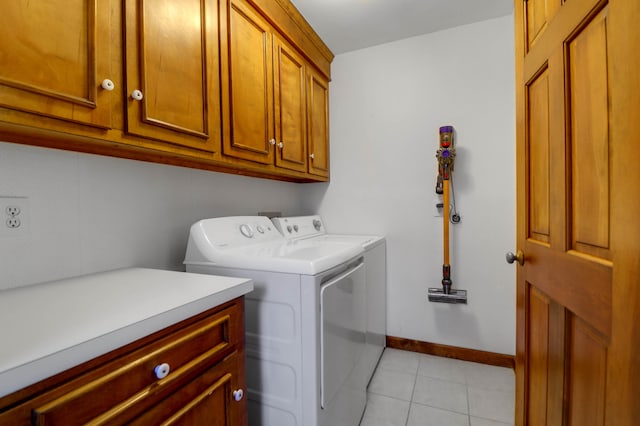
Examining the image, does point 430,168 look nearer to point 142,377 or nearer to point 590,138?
point 590,138

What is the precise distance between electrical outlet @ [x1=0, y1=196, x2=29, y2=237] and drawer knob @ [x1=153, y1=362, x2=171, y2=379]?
0.69 m

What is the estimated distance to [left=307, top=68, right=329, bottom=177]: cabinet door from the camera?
7.12 ft

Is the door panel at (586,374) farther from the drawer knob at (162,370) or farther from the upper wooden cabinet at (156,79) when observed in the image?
the upper wooden cabinet at (156,79)

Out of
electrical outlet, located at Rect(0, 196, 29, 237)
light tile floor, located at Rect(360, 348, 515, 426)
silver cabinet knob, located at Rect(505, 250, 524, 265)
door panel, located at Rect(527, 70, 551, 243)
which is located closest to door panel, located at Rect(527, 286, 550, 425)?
silver cabinet knob, located at Rect(505, 250, 524, 265)

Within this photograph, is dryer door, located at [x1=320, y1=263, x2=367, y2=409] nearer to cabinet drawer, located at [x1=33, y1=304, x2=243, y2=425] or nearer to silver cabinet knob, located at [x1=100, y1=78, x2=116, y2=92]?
cabinet drawer, located at [x1=33, y1=304, x2=243, y2=425]

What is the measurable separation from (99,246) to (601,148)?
61.3 inches

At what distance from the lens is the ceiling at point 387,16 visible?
1.85 meters

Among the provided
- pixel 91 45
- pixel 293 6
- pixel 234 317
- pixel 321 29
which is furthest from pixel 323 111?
→ pixel 234 317

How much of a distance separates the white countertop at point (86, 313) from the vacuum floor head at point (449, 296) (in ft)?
5.22

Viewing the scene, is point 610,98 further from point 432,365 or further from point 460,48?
point 432,365

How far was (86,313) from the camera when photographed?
26.2 inches

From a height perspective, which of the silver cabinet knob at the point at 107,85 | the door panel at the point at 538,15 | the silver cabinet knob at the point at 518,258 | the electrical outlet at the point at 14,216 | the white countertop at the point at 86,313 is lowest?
the white countertop at the point at 86,313

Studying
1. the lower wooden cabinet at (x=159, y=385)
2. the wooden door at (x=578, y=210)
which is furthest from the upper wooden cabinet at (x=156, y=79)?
the wooden door at (x=578, y=210)

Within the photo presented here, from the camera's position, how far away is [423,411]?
1645 millimetres
